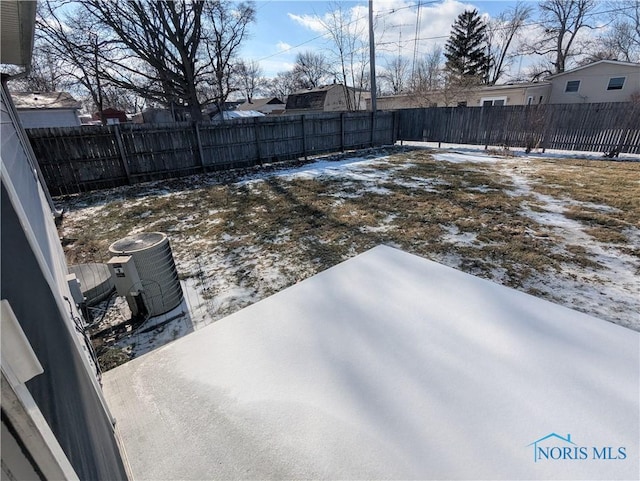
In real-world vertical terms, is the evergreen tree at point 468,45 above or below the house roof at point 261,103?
above

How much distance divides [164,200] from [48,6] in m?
9.19

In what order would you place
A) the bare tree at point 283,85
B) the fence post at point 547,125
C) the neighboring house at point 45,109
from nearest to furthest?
the fence post at point 547,125 < the neighboring house at point 45,109 < the bare tree at point 283,85

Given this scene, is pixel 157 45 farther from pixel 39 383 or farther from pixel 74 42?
pixel 39 383

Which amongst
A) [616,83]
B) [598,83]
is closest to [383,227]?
[616,83]

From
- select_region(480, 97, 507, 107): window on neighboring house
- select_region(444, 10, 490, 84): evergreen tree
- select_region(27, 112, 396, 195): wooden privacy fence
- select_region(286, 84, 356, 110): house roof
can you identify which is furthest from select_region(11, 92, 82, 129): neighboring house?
select_region(444, 10, 490, 84): evergreen tree

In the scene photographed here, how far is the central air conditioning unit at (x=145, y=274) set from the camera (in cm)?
239

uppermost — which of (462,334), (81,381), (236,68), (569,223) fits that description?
(236,68)

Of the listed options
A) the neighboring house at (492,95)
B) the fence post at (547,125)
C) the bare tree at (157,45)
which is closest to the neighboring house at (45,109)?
the bare tree at (157,45)

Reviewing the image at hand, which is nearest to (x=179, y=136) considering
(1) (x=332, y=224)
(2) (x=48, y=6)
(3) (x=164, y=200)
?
(3) (x=164, y=200)

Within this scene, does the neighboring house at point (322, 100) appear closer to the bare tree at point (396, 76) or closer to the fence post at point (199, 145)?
the bare tree at point (396, 76)

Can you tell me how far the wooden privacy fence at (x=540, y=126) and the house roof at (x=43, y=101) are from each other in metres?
16.6

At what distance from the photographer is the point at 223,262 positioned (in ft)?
11.5

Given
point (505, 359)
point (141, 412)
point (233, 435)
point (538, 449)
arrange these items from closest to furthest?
point (538, 449)
point (233, 435)
point (141, 412)
point (505, 359)

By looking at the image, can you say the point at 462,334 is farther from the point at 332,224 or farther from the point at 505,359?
the point at 332,224
